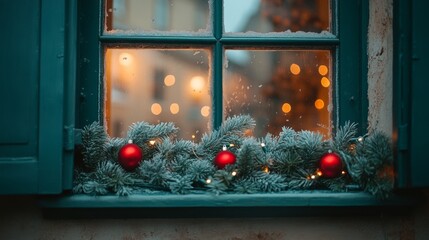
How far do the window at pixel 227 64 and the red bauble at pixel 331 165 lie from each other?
0.69 feet

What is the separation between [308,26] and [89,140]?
0.79 metres

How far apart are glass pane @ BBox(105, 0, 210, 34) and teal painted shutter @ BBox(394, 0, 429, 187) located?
2.02 feet

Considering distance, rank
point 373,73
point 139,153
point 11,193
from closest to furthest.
Answer: point 11,193, point 139,153, point 373,73

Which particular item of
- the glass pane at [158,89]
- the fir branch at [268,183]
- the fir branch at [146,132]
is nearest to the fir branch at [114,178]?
the fir branch at [146,132]

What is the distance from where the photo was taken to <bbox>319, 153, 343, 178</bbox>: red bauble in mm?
1566

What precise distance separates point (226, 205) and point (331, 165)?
32cm

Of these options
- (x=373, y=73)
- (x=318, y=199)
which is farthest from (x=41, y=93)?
(x=373, y=73)

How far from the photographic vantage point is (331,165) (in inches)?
61.6

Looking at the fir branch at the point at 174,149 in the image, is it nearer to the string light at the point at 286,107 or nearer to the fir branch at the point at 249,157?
the fir branch at the point at 249,157

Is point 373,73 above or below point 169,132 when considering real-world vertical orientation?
above

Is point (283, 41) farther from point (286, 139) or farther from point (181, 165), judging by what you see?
point (181, 165)

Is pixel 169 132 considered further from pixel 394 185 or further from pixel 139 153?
pixel 394 185

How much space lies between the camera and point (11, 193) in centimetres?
148

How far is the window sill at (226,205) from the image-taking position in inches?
60.3
